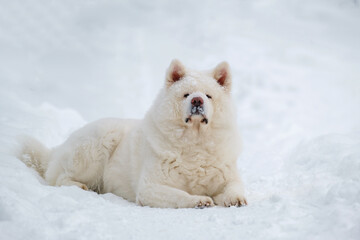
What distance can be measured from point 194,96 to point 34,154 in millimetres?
3099

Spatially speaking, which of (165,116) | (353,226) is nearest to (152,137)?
(165,116)

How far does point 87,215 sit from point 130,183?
2.11 metres

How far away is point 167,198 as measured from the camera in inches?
174

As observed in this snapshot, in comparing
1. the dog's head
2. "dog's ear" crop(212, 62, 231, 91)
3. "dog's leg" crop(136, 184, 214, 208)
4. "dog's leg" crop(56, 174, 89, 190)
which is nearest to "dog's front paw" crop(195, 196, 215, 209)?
"dog's leg" crop(136, 184, 214, 208)

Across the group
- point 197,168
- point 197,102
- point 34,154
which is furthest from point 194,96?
point 34,154

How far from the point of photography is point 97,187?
5.70 meters

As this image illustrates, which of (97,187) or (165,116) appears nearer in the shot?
(165,116)

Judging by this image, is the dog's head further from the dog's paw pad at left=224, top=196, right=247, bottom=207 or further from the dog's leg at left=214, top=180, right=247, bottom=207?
the dog's paw pad at left=224, top=196, right=247, bottom=207

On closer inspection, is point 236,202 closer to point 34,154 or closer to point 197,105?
point 197,105

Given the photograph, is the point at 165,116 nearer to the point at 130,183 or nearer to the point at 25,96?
the point at 130,183

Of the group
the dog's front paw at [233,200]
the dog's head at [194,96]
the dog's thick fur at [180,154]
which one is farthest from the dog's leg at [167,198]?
the dog's head at [194,96]

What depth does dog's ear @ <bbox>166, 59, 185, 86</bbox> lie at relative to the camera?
5102 millimetres

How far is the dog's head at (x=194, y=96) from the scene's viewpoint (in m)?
4.56

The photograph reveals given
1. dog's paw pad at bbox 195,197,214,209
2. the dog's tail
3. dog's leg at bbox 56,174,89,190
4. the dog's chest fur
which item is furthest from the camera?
the dog's tail
